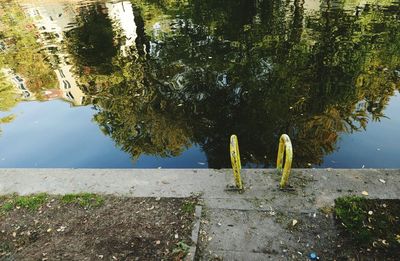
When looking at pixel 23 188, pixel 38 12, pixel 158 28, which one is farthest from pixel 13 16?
pixel 23 188

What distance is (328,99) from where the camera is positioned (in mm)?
Answer: 10391

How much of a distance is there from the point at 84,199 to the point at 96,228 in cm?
80

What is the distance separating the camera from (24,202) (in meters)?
6.19

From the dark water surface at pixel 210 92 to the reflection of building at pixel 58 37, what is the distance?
98 millimetres

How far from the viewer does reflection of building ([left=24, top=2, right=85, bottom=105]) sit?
12.9 metres

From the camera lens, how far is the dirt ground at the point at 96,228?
5.15m

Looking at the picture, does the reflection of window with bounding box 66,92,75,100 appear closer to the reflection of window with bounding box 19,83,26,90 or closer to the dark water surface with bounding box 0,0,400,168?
the dark water surface with bounding box 0,0,400,168

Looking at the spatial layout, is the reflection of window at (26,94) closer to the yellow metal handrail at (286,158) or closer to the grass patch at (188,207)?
the grass patch at (188,207)

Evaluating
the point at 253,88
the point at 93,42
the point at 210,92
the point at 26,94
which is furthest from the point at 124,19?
the point at 253,88

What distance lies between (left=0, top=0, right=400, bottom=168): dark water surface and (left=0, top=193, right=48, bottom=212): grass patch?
2.75 m

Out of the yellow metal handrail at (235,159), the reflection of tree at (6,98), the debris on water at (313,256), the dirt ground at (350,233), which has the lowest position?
the reflection of tree at (6,98)

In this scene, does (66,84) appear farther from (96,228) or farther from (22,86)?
(96,228)

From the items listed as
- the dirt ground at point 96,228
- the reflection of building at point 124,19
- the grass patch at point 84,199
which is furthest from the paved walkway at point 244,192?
the reflection of building at point 124,19

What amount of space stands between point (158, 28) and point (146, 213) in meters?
16.1
